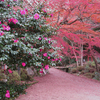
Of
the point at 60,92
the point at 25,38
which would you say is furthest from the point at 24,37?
the point at 60,92

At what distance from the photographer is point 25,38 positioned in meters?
2.88

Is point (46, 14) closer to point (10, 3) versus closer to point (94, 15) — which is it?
point (10, 3)

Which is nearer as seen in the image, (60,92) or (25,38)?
(25,38)

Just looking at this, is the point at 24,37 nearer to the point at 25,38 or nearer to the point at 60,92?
the point at 25,38

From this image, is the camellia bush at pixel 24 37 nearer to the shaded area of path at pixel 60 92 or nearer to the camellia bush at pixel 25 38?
the camellia bush at pixel 25 38

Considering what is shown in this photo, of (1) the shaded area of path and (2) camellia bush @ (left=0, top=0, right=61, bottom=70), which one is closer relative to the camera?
(2) camellia bush @ (left=0, top=0, right=61, bottom=70)

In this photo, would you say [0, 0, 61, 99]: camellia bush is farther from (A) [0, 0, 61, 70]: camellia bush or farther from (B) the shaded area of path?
(B) the shaded area of path

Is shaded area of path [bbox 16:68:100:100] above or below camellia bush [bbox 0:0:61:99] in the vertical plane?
below

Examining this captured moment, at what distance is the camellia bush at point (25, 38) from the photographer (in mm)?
2578

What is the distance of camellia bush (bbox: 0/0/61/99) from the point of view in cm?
258

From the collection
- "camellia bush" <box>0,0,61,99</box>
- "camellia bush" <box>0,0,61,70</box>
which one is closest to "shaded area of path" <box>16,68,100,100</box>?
"camellia bush" <box>0,0,61,99</box>

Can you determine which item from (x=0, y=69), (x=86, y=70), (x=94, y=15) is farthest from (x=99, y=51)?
(x=0, y=69)

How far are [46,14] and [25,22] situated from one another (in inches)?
31.4

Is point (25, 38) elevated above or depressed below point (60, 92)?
above
